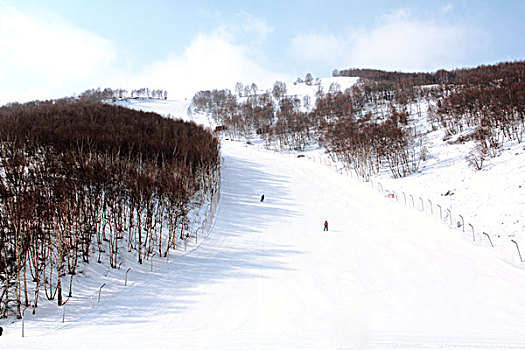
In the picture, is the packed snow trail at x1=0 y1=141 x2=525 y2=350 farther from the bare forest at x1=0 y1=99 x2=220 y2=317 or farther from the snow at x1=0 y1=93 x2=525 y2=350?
the bare forest at x1=0 y1=99 x2=220 y2=317

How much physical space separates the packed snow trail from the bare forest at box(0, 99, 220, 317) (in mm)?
3112

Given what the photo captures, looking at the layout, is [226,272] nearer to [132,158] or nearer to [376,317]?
[376,317]

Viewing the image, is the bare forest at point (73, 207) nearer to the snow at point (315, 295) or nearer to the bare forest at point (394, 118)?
the snow at point (315, 295)

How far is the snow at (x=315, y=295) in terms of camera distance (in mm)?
10086

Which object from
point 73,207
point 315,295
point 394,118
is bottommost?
point 315,295

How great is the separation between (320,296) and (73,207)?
52.5 ft

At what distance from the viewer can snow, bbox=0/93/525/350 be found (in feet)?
33.1

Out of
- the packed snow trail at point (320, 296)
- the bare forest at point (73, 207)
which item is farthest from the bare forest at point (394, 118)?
the bare forest at point (73, 207)

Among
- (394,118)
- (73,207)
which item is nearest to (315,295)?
(73,207)

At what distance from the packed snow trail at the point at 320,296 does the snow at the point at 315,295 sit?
7cm

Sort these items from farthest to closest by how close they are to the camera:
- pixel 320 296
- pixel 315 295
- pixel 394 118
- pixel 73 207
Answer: pixel 394 118, pixel 73 207, pixel 315 295, pixel 320 296

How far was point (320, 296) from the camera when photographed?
14.0 metres

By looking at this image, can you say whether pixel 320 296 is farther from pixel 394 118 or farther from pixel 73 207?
pixel 394 118

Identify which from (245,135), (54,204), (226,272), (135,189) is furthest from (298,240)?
(245,135)
